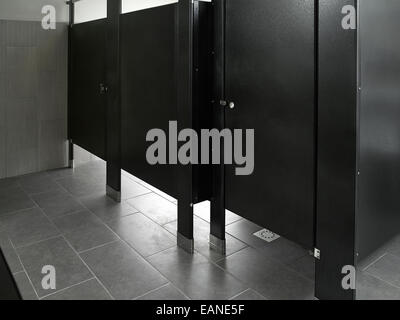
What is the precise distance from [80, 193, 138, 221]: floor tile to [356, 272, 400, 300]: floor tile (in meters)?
1.86

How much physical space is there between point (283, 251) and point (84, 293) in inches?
51.9

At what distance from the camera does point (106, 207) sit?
322 centimetres

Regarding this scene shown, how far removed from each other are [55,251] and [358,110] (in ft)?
6.82

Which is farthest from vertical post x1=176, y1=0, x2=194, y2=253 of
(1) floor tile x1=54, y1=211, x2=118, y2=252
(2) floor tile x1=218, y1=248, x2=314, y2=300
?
(1) floor tile x1=54, y1=211, x2=118, y2=252

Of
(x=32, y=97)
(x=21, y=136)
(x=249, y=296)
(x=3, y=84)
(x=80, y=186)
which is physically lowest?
(x=249, y=296)

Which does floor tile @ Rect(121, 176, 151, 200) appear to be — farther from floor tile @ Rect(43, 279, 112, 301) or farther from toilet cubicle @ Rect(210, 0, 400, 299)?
toilet cubicle @ Rect(210, 0, 400, 299)

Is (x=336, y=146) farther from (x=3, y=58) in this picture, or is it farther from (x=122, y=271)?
(x=3, y=58)

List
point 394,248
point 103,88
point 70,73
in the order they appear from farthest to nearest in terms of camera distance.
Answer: point 70,73 < point 103,88 < point 394,248

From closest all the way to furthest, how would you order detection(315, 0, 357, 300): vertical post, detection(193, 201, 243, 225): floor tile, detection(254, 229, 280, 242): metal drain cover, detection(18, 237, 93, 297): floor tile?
1. detection(315, 0, 357, 300): vertical post
2. detection(18, 237, 93, 297): floor tile
3. detection(254, 229, 280, 242): metal drain cover
4. detection(193, 201, 243, 225): floor tile

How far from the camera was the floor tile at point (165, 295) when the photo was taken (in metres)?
1.96

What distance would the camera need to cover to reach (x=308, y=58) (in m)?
1.79

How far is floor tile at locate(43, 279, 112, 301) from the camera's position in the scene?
6.41ft

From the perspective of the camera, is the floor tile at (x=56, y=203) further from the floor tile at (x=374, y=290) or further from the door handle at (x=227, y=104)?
the floor tile at (x=374, y=290)

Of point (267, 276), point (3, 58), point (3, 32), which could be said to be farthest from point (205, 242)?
point (3, 32)
